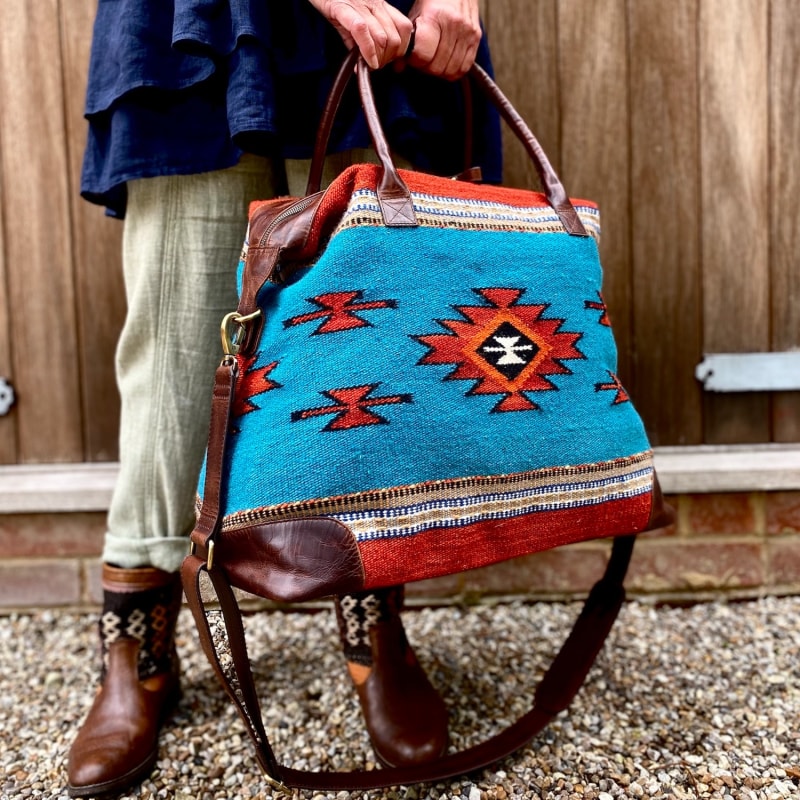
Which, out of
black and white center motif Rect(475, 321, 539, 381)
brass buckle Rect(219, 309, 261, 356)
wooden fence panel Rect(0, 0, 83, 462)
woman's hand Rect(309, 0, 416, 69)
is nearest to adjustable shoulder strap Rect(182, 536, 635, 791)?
brass buckle Rect(219, 309, 261, 356)

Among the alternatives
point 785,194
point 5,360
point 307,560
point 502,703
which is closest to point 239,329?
point 307,560

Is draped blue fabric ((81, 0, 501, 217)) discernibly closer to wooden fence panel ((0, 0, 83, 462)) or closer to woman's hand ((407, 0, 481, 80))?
woman's hand ((407, 0, 481, 80))

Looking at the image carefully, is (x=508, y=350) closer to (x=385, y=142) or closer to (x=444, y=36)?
(x=385, y=142)

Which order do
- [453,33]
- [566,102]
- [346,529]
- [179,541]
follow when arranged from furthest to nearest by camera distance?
[566,102] → [179,541] → [453,33] → [346,529]

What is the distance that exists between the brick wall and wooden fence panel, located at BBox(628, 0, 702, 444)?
0.19 metres

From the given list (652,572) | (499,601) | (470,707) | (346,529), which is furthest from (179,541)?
(652,572)

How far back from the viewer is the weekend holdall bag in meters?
0.64

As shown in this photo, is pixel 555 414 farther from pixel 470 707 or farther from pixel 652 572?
pixel 652 572

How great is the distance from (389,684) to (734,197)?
118cm

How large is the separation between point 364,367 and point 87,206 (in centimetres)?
99

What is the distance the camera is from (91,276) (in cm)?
136

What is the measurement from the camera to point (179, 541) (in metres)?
0.91

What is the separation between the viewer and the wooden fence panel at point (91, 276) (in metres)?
1.30

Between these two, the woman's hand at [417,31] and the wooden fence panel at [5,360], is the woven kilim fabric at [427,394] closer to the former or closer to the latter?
the woman's hand at [417,31]
